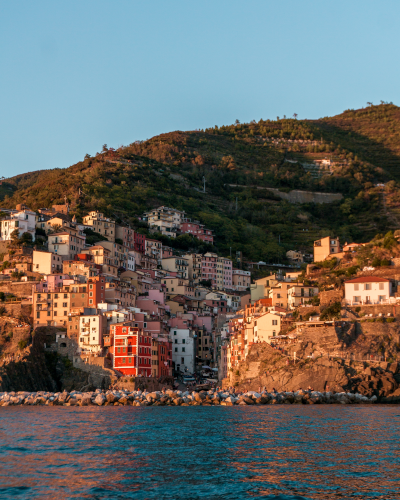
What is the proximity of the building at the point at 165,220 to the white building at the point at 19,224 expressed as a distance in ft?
97.8

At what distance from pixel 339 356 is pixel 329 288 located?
45.9 feet

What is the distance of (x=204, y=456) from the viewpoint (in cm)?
2855

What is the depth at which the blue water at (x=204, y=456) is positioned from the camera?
21.9 meters

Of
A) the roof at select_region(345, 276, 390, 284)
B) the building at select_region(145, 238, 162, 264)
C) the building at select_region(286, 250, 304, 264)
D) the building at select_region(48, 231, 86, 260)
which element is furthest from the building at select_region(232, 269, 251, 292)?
the roof at select_region(345, 276, 390, 284)

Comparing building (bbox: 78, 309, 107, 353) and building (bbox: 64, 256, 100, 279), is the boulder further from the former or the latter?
building (bbox: 64, 256, 100, 279)

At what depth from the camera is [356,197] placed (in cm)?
15075

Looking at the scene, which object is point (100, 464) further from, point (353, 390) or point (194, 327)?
point (194, 327)

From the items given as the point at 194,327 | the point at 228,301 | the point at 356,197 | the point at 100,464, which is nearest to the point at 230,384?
the point at 194,327

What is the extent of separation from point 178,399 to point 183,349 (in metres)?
23.9

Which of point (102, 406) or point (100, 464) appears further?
point (102, 406)

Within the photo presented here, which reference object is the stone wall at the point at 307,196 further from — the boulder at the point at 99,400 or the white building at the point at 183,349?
the boulder at the point at 99,400

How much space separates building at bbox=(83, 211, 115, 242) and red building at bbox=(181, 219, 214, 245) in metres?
20.8

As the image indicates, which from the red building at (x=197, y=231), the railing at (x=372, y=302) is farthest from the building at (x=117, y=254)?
the railing at (x=372, y=302)

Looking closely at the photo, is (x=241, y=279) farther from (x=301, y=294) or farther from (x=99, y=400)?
(x=99, y=400)
